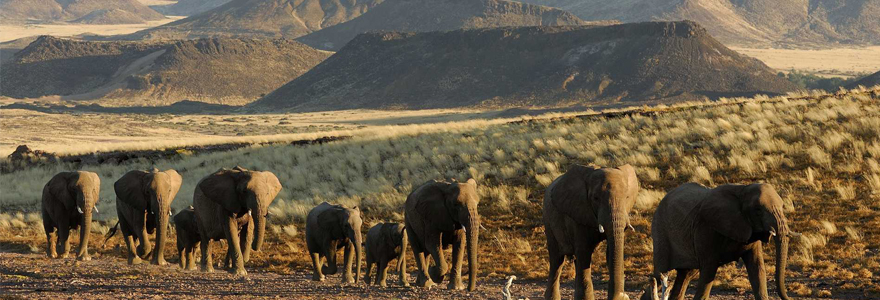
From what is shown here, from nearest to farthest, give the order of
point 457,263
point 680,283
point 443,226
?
point 680,283, point 457,263, point 443,226

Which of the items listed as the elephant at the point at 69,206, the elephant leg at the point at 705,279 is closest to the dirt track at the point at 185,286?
the elephant at the point at 69,206

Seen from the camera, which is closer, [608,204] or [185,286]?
[608,204]

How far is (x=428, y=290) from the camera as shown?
51.2 ft

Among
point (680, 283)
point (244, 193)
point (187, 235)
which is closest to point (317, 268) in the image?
point (244, 193)

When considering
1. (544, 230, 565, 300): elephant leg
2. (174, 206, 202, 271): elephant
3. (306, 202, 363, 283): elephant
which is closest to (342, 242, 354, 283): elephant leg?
(306, 202, 363, 283): elephant

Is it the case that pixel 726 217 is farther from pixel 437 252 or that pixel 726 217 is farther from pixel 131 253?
pixel 131 253

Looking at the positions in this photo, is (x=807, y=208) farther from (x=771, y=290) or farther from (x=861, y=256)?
(x=771, y=290)

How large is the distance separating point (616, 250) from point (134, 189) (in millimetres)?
11561

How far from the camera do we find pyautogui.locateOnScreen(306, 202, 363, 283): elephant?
56.0ft

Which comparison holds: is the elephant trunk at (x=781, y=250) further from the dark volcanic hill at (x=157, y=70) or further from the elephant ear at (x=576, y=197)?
the dark volcanic hill at (x=157, y=70)

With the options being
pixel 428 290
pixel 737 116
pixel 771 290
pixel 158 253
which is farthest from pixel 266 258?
pixel 737 116

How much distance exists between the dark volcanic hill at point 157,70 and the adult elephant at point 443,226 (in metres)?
140

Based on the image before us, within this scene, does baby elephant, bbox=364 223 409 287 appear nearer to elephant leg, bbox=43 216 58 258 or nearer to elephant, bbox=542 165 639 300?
elephant, bbox=542 165 639 300

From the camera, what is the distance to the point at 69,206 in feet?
69.6
